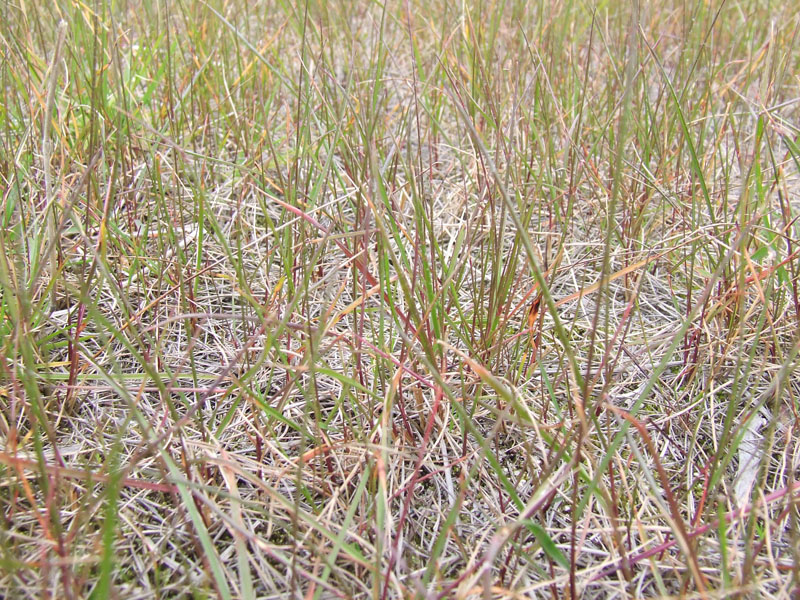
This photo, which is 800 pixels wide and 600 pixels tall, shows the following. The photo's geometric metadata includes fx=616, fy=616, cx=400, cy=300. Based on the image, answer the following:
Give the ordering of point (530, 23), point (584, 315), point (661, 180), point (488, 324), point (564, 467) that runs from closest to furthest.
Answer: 1. point (564, 467)
2. point (488, 324)
3. point (584, 315)
4. point (661, 180)
5. point (530, 23)

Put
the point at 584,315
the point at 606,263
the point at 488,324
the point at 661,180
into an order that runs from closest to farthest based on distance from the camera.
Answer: the point at 606,263 → the point at 488,324 → the point at 584,315 → the point at 661,180

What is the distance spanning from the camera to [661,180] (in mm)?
1545

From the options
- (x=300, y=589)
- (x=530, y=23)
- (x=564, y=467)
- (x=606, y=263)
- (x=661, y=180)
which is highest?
(x=530, y=23)

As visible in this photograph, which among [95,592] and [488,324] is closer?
[95,592]

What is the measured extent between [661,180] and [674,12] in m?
1.14

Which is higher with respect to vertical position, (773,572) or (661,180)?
(661,180)

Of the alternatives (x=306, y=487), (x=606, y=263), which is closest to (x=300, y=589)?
(x=306, y=487)

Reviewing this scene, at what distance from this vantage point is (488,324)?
1.01m

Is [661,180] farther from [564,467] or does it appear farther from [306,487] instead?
[306,487]

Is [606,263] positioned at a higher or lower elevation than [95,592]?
higher

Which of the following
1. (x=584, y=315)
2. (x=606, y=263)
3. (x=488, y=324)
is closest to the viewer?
(x=606, y=263)

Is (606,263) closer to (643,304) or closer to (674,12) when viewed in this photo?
(643,304)

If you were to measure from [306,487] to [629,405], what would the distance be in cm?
57

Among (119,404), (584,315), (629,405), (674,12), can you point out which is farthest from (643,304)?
(674,12)
